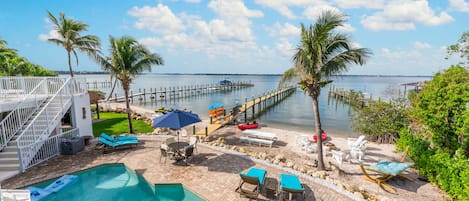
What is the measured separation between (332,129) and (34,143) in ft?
75.1

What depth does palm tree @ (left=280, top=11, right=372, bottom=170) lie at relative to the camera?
324 inches

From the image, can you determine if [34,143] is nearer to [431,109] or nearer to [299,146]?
[299,146]

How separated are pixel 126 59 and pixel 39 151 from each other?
6.69m

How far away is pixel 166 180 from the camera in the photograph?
7863 millimetres

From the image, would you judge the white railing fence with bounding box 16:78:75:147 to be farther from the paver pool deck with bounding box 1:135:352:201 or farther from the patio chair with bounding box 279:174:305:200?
the patio chair with bounding box 279:174:305:200

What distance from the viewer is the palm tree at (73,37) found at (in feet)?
54.6

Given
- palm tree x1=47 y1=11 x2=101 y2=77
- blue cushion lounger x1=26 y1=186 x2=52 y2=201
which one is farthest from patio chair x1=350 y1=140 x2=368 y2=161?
palm tree x1=47 y1=11 x2=101 y2=77

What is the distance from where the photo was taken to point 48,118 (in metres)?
10.4

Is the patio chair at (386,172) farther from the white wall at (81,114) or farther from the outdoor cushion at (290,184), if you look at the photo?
the white wall at (81,114)

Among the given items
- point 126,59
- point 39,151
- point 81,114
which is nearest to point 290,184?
point 39,151

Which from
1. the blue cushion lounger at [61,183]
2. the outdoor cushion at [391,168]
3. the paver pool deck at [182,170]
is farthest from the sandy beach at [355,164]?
the blue cushion lounger at [61,183]

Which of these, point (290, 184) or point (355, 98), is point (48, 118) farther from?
point (355, 98)

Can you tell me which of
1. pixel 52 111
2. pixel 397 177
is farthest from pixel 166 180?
pixel 397 177

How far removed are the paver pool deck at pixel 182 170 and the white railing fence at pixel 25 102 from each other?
2120 mm
